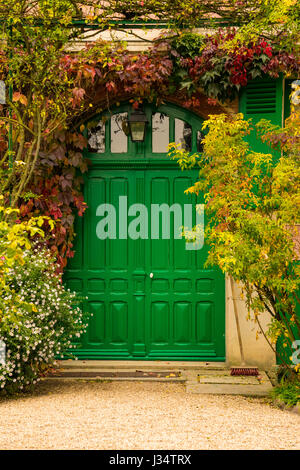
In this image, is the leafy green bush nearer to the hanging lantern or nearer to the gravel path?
the gravel path

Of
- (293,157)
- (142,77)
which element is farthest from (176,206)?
(293,157)

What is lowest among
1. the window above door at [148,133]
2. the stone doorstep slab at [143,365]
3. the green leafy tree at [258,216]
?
the stone doorstep slab at [143,365]

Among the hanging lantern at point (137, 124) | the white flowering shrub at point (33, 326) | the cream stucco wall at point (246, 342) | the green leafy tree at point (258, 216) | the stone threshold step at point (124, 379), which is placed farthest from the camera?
the hanging lantern at point (137, 124)

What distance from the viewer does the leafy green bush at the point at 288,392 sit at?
226 inches

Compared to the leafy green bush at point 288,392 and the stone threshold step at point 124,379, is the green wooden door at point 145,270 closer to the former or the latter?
the stone threshold step at point 124,379

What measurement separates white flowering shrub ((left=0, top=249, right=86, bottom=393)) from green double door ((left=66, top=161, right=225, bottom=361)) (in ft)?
4.75

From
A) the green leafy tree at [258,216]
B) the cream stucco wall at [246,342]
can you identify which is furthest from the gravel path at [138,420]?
the cream stucco wall at [246,342]

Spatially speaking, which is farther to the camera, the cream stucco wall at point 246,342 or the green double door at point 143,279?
the green double door at point 143,279

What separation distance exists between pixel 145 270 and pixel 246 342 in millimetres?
1588

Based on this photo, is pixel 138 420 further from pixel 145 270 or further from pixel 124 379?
pixel 145 270

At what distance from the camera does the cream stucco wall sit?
7367 millimetres

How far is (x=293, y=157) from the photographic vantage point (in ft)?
19.3

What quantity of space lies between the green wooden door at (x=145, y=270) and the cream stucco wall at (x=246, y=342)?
0.24m

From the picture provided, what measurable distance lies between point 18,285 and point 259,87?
12.7 feet
